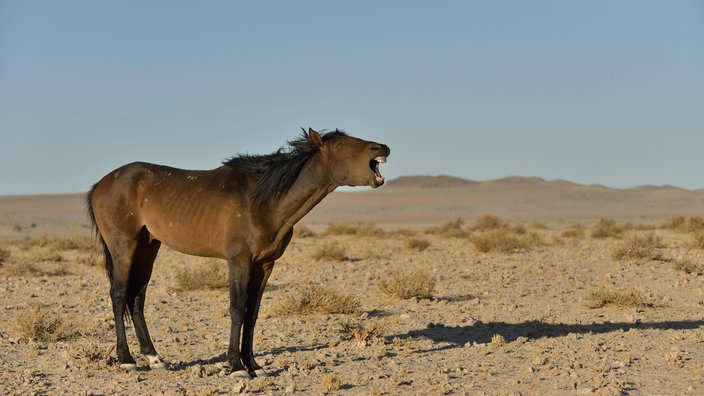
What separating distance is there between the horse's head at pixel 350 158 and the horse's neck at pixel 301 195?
0.41 feet

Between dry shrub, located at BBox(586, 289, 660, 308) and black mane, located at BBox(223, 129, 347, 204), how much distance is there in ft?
19.8

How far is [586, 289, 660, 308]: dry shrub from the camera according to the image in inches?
483

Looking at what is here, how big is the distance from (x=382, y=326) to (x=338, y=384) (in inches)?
102

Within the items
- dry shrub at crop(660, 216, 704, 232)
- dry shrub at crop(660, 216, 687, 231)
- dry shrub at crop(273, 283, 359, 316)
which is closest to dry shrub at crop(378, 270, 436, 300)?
dry shrub at crop(273, 283, 359, 316)

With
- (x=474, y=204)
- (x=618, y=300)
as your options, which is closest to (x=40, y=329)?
(x=618, y=300)

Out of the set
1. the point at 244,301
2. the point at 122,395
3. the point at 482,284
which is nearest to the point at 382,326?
the point at 244,301

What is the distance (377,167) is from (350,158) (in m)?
0.28

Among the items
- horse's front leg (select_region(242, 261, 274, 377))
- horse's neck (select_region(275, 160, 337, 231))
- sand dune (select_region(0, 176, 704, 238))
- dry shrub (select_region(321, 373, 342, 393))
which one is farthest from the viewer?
sand dune (select_region(0, 176, 704, 238))

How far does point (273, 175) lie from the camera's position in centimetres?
829

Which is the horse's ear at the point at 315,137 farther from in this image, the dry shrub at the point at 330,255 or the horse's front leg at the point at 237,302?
the dry shrub at the point at 330,255

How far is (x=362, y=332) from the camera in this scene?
9.79 metres

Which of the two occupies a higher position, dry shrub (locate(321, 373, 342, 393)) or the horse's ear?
the horse's ear

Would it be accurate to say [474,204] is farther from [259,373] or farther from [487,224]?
[259,373]

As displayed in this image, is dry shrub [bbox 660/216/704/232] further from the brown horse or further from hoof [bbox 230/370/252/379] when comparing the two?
hoof [bbox 230/370/252/379]
